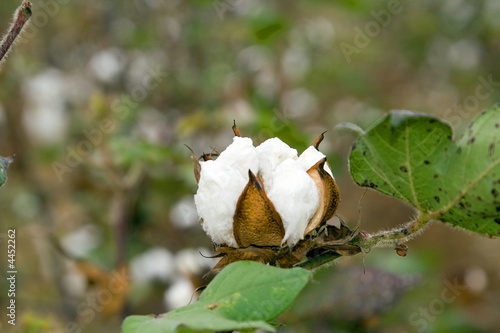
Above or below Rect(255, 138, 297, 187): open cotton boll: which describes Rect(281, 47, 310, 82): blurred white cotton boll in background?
above

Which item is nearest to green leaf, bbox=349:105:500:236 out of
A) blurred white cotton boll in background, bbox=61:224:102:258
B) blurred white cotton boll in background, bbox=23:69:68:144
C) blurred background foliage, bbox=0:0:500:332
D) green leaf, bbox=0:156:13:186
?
green leaf, bbox=0:156:13:186

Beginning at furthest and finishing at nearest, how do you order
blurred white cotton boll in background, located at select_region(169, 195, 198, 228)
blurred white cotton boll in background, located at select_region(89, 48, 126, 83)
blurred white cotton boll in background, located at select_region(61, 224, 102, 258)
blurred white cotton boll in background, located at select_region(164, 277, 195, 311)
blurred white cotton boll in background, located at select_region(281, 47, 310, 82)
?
blurred white cotton boll in background, located at select_region(281, 47, 310, 82) < blurred white cotton boll in background, located at select_region(89, 48, 126, 83) < blurred white cotton boll in background, located at select_region(61, 224, 102, 258) < blurred white cotton boll in background, located at select_region(169, 195, 198, 228) < blurred white cotton boll in background, located at select_region(164, 277, 195, 311)

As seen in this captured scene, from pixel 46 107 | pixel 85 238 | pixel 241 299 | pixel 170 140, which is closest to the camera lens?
pixel 241 299

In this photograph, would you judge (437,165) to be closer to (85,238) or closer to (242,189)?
(242,189)

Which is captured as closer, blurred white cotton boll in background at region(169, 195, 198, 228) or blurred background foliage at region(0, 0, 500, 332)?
blurred background foliage at region(0, 0, 500, 332)

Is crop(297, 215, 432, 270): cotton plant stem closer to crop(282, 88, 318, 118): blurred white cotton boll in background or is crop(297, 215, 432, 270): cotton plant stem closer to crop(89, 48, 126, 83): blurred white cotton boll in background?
crop(89, 48, 126, 83): blurred white cotton boll in background

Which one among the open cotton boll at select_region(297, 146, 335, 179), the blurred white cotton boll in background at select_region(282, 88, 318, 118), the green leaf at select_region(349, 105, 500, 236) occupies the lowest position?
the open cotton boll at select_region(297, 146, 335, 179)

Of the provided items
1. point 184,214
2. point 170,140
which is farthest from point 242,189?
point 170,140
